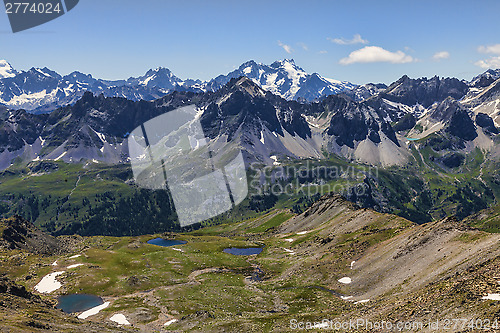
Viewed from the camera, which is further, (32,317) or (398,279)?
(398,279)

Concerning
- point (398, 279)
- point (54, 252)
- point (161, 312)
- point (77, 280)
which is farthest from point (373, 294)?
point (54, 252)

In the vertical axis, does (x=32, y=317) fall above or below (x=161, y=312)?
above

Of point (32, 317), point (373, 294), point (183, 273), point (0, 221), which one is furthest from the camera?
point (0, 221)

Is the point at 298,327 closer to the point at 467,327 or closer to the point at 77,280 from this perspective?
the point at 467,327

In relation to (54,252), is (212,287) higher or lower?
lower

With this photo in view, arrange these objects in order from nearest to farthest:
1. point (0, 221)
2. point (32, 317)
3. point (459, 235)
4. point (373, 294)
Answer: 1. point (32, 317)
2. point (373, 294)
3. point (459, 235)
4. point (0, 221)

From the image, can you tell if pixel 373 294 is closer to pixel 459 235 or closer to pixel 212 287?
pixel 459 235

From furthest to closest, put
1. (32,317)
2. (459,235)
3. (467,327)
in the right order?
(459,235)
(32,317)
(467,327)

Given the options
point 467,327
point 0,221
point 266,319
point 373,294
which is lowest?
point 373,294

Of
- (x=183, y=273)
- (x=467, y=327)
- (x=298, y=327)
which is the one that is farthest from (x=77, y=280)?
(x=467, y=327)
